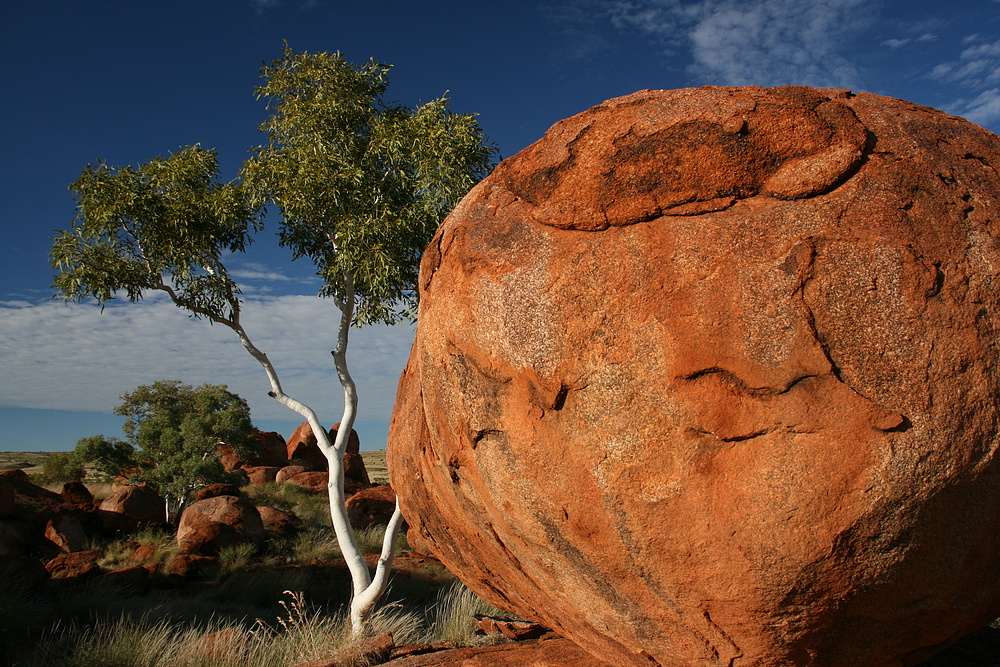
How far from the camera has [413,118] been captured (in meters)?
8.97

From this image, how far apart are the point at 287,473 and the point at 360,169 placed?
58.7 feet

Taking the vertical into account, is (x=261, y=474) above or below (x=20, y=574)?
below

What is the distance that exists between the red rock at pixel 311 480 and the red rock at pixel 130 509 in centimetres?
714

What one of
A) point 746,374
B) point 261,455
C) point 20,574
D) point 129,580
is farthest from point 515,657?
point 261,455

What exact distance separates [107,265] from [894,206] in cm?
939

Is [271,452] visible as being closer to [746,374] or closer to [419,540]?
[419,540]

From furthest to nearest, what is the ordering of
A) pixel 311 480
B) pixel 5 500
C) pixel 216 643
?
pixel 311 480
pixel 5 500
pixel 216 643

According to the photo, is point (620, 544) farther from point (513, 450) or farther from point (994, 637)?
point (994, 637)

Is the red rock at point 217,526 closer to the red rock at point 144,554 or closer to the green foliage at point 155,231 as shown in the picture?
the red rock at point 144,554

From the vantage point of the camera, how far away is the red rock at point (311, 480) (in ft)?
75.5

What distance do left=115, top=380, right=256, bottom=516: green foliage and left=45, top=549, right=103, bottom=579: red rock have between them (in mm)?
6886

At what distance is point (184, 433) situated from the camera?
20281 millimetres

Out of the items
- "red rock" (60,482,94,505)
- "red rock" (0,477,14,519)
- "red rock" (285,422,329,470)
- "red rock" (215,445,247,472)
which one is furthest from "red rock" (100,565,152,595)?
"red rock" (285,422,329,470)

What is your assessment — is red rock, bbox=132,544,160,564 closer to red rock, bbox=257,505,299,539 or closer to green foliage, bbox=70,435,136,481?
red rock, bbox=257,505,299,539
